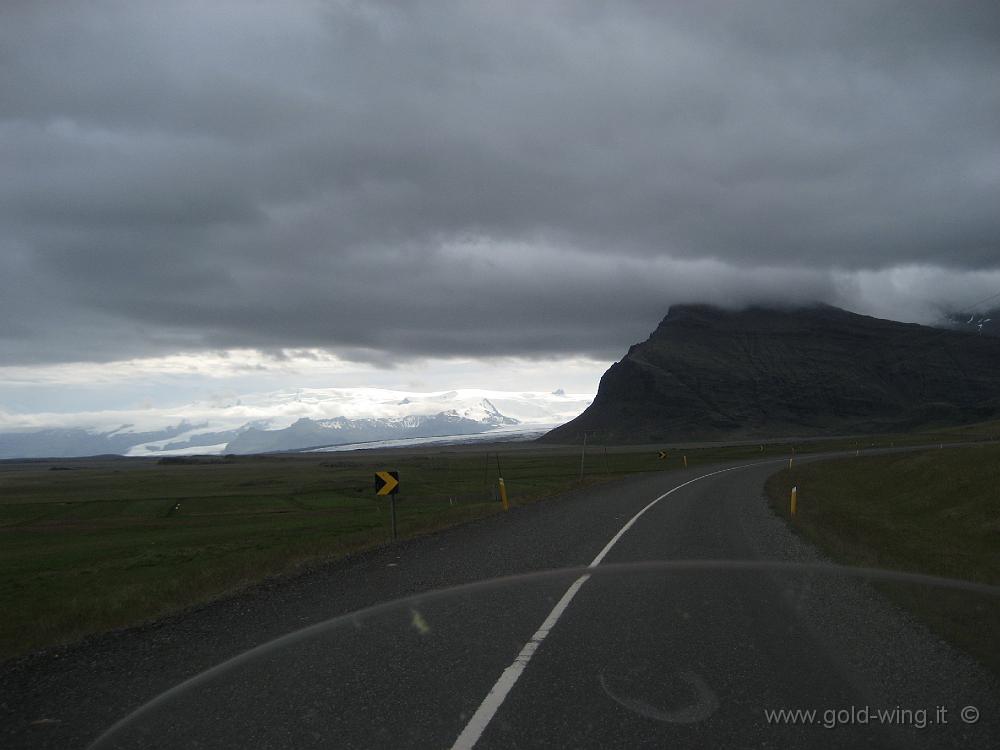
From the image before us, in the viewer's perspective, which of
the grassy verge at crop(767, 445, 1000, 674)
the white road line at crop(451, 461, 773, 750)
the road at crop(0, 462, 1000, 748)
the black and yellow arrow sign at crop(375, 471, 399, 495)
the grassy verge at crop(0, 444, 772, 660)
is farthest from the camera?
the black and yellow arrow sign at crop(375, 471, 399, 495)

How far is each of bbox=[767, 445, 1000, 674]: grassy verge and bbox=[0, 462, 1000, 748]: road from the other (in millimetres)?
619

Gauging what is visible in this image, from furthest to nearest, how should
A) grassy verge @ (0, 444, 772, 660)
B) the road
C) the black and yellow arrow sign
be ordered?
the black and yellow arrow sign
grassy verge @ (0, 444, 772, 660)
the road

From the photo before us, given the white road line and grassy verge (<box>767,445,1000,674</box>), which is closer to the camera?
the white road line

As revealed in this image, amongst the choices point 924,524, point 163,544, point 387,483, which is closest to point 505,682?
point 387,483

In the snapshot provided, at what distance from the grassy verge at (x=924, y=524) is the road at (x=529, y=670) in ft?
2.03

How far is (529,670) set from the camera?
6.73 m

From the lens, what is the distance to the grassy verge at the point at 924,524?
8867mm

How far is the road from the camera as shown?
544 centimetres

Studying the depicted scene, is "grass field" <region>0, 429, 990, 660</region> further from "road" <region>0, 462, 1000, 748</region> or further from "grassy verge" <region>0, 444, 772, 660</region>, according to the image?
"road" <region>0, 462, 1000, 748</region>

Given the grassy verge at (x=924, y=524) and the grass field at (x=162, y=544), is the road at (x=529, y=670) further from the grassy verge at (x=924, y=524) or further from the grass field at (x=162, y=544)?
the grass field at (x=162, y=544)

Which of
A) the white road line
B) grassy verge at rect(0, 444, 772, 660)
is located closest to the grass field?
grassy verge at rect(0, 444, 772, 660)

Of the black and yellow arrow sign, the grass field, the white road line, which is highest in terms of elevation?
the black and yellow arrow sign

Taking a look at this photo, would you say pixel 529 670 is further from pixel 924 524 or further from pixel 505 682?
pixel 924 524

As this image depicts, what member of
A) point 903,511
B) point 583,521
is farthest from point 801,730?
point 903,511
